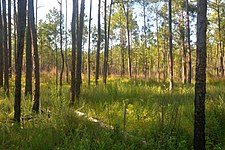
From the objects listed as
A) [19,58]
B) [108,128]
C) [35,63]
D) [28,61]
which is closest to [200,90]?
[108,128]

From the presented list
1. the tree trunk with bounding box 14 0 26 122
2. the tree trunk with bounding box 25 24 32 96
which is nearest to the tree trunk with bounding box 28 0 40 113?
the tree trunk with bounding box 25 24 32 96

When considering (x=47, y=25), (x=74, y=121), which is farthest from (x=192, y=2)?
(x=74, y=121)

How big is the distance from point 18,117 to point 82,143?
7.73 feet

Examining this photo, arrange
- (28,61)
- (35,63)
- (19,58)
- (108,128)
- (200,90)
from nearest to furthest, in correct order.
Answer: (200,90)
(108,128)
(19,58)
(35,63)
(28,61)

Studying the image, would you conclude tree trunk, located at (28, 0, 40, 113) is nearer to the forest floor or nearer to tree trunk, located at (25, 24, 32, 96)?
the forest floor

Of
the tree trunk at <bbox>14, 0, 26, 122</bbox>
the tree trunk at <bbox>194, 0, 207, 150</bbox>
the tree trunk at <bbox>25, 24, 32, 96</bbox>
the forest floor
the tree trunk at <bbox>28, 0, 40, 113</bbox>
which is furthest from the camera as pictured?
the tree trunk at <bbox>25, 24, 32, 96</bbox>

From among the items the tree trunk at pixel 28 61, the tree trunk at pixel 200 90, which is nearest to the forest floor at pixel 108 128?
the tree trunk at pixel 200 90

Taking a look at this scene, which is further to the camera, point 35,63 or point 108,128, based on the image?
point 35,63

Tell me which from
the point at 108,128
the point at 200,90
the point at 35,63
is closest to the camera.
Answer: the point at 200,90

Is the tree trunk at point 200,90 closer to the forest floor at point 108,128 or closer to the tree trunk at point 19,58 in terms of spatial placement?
the forest floor at point 108,128

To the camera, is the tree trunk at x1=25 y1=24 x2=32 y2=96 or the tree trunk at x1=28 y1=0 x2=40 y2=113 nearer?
the tree trunk at x1=28 y1=0 x2=40 y2=113

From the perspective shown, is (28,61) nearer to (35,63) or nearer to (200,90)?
(35,63)

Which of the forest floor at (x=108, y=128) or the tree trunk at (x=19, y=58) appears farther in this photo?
the tree trunk at (x=19, y=58)

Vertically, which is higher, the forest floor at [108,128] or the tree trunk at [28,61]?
the tree trunk at [28,61]
